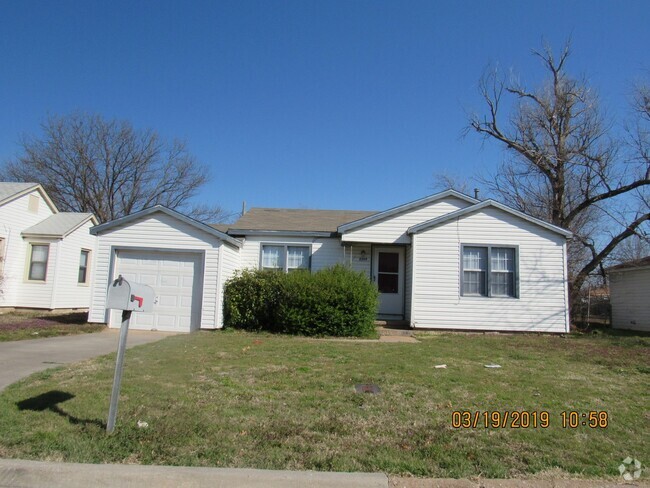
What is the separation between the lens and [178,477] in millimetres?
3742

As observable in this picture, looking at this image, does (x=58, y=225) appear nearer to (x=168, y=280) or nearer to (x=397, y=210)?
(x=168, y=280)

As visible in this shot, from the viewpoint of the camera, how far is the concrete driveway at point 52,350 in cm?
749

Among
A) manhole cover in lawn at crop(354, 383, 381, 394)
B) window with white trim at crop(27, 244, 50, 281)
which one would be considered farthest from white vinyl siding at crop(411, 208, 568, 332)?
window with white trim at crop(27, 244, 50, 281)

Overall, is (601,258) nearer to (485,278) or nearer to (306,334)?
(485,278)

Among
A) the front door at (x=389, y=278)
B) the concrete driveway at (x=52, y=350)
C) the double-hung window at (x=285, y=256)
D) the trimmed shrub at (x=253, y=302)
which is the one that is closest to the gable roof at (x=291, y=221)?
the double-hung window at (x=285, y=256)

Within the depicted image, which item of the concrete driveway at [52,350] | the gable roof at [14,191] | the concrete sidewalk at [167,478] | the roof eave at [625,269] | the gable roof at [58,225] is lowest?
the concrete sidewalk at [167,478]

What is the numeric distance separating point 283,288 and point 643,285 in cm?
1420

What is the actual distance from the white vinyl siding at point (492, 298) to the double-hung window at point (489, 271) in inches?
6.9

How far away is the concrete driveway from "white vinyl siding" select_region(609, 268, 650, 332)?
670 inches

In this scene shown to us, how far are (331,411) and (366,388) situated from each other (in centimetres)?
113

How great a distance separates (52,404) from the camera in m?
5.47

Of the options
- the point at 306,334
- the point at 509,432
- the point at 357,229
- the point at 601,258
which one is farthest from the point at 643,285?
the point at 509,432

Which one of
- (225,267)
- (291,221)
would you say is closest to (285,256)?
(291,221)

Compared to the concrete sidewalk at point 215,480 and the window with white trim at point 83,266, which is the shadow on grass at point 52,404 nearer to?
the concrete sidewalk at point 215,480
